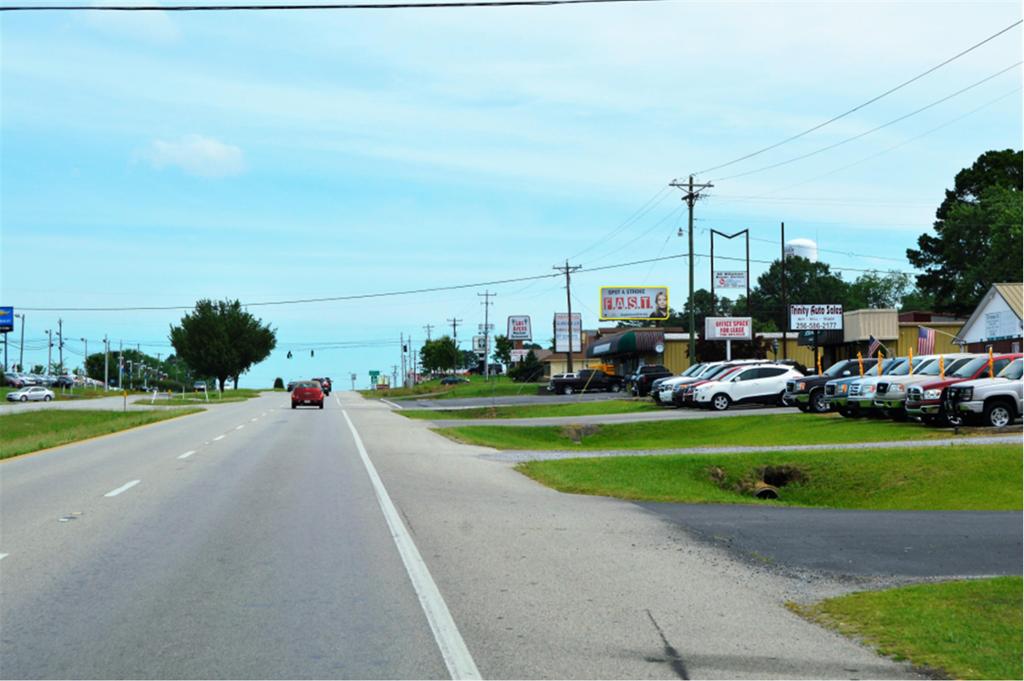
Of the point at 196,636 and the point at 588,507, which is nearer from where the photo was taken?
the point at 196,636

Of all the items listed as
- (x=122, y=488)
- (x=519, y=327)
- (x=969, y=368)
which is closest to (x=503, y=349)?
(x=519, y=327)

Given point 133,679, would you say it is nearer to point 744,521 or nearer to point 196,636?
point 196,636

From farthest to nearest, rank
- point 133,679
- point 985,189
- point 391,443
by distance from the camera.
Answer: point 985,189
point 391,443
point 133,679

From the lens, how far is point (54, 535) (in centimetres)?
1155

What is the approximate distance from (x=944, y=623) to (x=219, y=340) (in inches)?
5129

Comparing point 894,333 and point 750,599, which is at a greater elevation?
point 894,333

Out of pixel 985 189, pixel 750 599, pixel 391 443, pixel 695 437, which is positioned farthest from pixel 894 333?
pixel 750 599

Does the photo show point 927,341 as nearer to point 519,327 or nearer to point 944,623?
point 944,623

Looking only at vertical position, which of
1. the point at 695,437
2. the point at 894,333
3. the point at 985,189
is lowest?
the point at 695,437

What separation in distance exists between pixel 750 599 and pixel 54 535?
7.33 m

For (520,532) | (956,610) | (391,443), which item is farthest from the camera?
(391,443)

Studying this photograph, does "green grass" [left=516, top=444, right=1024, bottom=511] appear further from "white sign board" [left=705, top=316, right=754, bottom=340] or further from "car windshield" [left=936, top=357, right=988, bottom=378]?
"white sign board" [left=705, top=316, right=754, bottom=340]

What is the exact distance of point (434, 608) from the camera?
26.3 ft

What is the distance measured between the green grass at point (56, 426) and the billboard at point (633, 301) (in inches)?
1586
